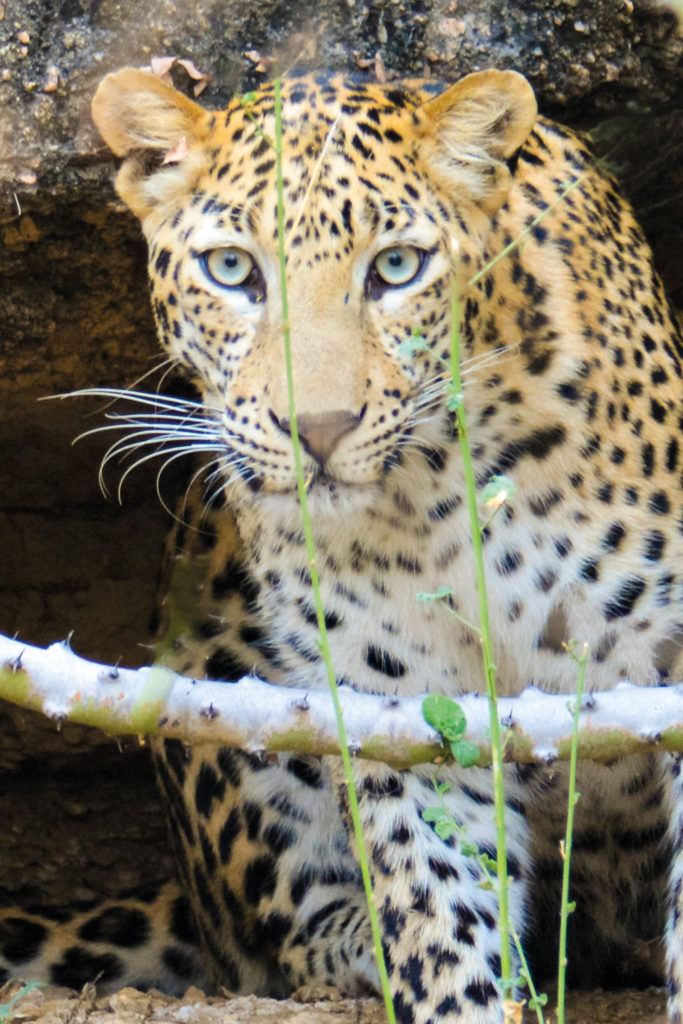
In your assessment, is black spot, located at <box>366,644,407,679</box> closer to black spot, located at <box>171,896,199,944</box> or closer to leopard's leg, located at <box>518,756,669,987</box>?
leopard's leg, located at <box>518,756,669,987</box>

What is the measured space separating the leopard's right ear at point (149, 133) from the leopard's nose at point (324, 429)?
828 millimetres

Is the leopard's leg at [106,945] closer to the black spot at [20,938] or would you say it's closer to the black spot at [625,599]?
the black spot at [20,938]

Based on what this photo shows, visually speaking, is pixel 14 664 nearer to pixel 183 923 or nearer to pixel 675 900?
pixel 675 900

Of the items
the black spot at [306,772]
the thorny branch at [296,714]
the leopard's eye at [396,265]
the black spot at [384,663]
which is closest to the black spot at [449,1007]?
the black spot at [384,663]

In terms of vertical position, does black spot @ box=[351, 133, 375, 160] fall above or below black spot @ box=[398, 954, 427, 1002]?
above

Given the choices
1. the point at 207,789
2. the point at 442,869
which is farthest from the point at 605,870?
the point at 207,789

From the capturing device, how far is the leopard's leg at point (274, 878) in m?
3.96

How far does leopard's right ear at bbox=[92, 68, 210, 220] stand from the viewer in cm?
327

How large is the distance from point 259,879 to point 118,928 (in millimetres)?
546

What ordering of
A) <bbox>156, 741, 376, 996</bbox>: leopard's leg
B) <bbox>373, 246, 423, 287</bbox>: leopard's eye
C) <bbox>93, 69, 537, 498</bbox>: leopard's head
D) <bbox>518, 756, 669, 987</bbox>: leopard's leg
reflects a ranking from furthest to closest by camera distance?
<bbox>156, 741, 376, 996</bbox>: leopard's leg, <bbox>518, 756, 669, 987</bbox>: leopard's leg, <bbox>373, 246, 423, 287</bbox>: leopard's eye, <bbox>93, 69, 537, 498</bbox>: leopard's head

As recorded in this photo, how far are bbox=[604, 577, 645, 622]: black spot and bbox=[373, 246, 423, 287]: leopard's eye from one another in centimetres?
93

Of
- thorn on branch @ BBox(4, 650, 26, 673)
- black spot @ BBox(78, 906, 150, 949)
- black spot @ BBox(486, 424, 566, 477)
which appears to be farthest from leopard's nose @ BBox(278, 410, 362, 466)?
black spot @ BBox(78, 906, 150, 949)

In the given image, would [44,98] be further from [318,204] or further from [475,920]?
Result: [475,920]

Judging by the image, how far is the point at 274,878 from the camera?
4.05 meters
